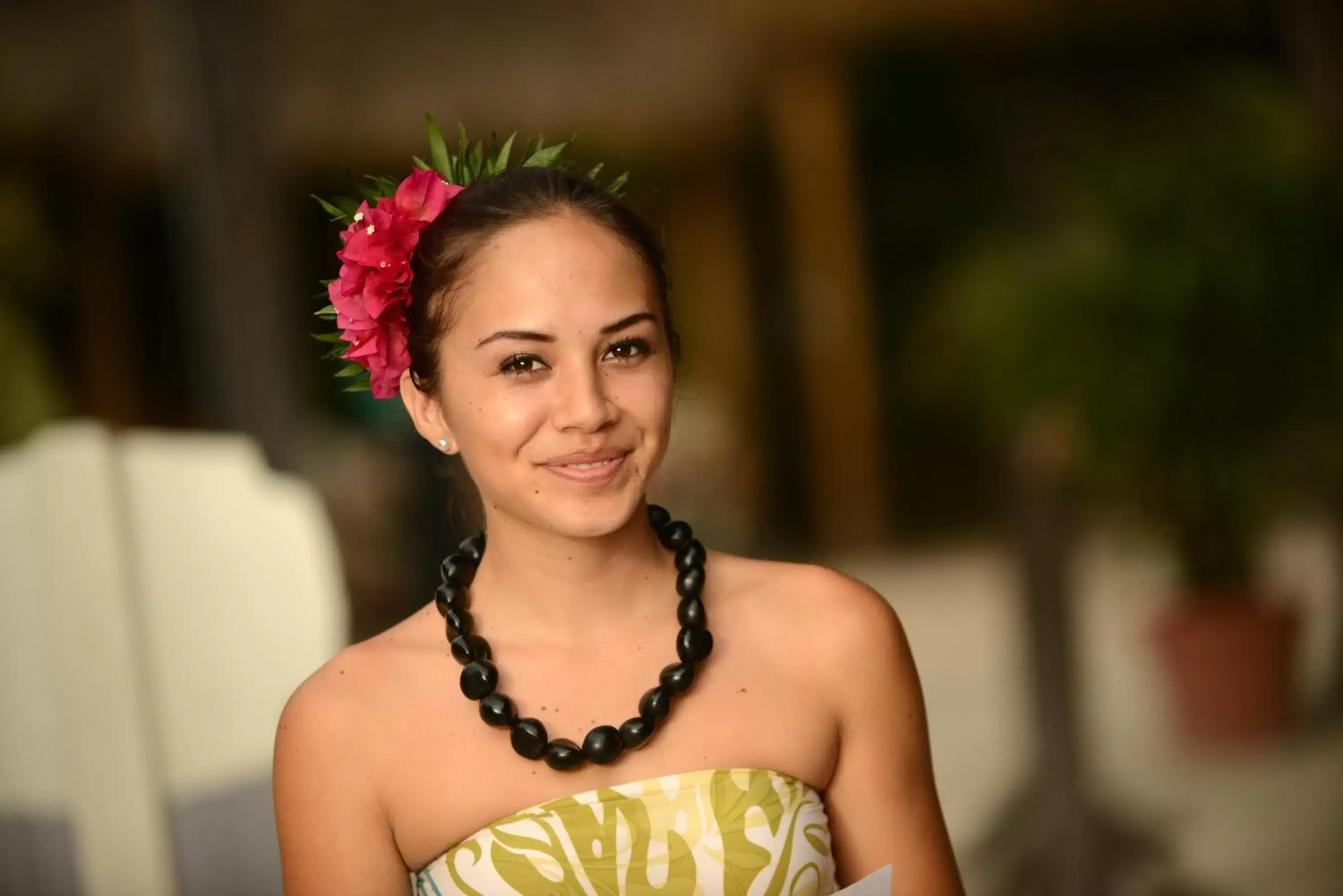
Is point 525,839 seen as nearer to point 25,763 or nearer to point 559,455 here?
point 559,455

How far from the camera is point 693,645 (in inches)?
47.9

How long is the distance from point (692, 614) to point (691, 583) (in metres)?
0.03

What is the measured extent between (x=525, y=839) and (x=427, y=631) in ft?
0.67

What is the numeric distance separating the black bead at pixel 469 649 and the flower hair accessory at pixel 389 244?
22cm

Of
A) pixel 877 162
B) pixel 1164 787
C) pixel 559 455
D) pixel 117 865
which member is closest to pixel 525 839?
pixel 559 455

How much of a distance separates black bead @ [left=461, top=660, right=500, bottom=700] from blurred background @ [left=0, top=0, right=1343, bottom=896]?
282 mm

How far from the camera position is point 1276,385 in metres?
3.73

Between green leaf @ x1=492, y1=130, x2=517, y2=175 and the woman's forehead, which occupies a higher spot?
green leaf @ x1=492, y1=130, x2=517, y2=175

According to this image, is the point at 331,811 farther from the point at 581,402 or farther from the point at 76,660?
the point at 76,660

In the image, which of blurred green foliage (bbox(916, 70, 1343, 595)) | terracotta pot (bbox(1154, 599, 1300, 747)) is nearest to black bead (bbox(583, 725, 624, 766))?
blurred green foliage (bbox(916, 70, 1343, 595))

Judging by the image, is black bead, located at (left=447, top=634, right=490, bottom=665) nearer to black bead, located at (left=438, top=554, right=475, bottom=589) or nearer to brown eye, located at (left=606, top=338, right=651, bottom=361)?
black bead, located at (left=438, top=554, right=475, bottom=589)

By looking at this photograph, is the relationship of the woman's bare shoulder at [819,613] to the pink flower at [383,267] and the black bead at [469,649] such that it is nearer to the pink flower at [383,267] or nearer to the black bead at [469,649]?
the black bead at [469,649]

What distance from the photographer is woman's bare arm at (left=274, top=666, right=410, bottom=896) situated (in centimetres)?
116

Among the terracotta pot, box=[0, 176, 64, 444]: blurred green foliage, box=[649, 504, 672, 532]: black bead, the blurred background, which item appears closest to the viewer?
box=[649, 504, 672, 532]: black bead
